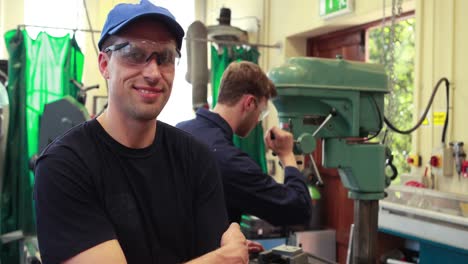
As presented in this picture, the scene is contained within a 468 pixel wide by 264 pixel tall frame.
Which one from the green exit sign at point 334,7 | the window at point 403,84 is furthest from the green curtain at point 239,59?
the window at point 403,84

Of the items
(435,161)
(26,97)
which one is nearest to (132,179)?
(435,161)

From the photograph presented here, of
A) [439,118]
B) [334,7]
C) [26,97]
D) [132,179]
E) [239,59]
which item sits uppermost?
[334,7]

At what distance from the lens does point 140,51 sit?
1.09 metres

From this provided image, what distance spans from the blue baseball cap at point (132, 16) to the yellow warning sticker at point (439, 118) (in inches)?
73.7

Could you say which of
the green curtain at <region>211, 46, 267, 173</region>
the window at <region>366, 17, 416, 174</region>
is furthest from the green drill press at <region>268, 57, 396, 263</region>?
the green curtain at <region>211, 46, 267, 173</region>

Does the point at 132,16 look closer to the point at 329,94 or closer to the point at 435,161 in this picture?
the point at 329,94

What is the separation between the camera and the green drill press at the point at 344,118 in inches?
55.6

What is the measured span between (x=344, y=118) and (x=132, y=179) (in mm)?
700

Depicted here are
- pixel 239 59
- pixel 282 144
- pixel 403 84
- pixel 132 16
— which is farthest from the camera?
pixel 239 59

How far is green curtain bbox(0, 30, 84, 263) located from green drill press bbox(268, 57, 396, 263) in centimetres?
255

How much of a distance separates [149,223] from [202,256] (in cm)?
→ 14

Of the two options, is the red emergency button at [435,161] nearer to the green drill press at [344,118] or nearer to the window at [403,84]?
the window at [403,84]

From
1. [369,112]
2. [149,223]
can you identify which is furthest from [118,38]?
[369,112]

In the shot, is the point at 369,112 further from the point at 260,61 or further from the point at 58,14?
the point at 58,14
